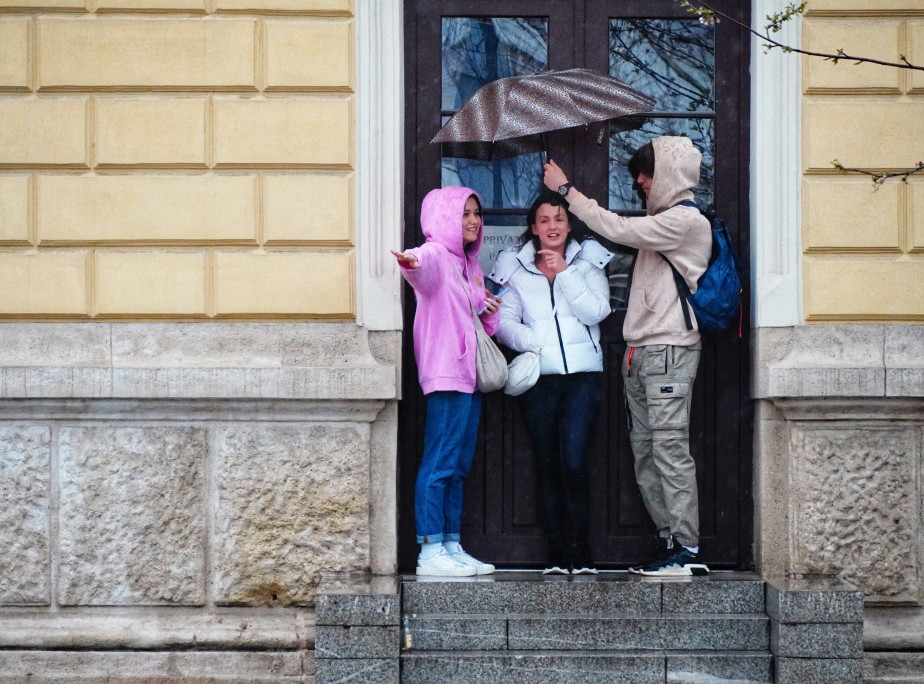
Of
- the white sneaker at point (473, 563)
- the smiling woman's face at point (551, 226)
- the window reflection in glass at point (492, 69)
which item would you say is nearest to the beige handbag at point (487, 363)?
the smiling woman's face at point (551, 226)

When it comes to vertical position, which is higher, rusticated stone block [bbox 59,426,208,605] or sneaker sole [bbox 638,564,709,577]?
rusticated stone block [bbox 59,426,208,605]

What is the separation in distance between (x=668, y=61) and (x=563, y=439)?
7.31 feet

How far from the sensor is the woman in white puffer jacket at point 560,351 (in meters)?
6.63

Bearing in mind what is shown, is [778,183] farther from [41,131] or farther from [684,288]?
[41,131]

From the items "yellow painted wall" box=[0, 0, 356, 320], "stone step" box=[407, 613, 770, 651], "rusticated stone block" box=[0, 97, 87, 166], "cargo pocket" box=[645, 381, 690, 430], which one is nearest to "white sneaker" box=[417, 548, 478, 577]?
"stone step" box=[407, 613, 770, 651]

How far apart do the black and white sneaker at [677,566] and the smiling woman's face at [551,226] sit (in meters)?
1.74

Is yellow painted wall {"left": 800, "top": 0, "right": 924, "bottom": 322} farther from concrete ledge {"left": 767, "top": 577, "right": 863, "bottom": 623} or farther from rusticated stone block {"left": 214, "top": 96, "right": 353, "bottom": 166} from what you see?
rusticated stone block {"left": 214, "top": 96, "right": 353, "bottom": 166}

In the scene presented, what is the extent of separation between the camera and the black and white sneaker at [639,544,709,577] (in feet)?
21.1

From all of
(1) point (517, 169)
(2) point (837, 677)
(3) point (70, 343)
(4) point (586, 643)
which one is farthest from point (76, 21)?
(2) point (837, 677)

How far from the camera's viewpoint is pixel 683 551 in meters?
6.51

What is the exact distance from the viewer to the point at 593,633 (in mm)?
6000

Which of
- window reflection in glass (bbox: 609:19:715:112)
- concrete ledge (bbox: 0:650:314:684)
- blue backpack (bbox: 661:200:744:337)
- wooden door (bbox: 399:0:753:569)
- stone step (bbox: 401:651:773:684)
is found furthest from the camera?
window reflection in glass (bbox: 609:19:715:112)

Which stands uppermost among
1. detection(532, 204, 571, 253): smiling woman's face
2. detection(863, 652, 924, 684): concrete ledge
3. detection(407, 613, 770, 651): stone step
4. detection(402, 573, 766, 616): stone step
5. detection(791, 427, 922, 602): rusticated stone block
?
detection(532, 204, 571, 253): smiling woman's face

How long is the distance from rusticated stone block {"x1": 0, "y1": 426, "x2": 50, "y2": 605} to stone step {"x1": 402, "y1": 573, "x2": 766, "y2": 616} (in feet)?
6.45
